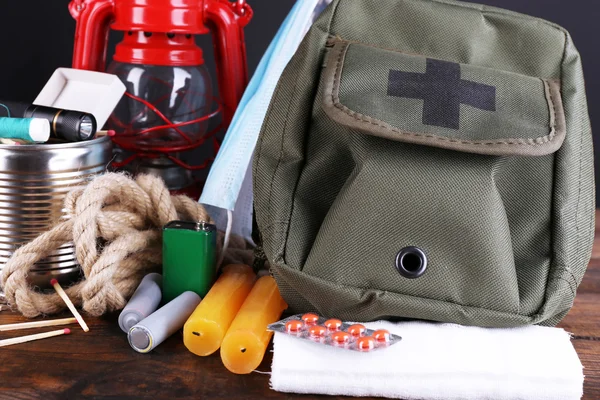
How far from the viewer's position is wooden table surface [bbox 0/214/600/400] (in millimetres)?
706

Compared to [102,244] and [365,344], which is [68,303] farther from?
[365,344]

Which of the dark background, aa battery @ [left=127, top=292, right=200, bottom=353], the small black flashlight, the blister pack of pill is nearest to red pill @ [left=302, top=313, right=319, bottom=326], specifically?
the blister pack of pill

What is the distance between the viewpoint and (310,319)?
774 mm

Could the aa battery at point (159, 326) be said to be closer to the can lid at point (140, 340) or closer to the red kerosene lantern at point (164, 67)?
the can lid at point (140, 340)

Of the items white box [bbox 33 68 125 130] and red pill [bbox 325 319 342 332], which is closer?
red pill [bbox 325 319 342 332]

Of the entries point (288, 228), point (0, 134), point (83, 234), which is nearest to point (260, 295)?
point (288, 228)

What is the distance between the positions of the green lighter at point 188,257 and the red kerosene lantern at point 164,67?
0.29 metres

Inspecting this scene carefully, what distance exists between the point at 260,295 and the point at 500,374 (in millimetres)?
278

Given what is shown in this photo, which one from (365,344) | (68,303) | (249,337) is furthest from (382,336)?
(68,303)

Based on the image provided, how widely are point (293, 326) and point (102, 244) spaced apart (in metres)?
0.31

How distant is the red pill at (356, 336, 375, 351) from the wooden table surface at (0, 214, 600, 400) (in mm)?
69

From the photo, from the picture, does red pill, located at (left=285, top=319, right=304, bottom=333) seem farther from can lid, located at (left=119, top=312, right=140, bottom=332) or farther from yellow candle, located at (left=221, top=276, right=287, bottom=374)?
can lid, located at (left=119, top=312, right=140, bottom=332)

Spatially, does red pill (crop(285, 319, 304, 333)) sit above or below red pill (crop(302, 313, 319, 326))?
above

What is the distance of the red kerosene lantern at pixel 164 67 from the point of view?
3.55ft
